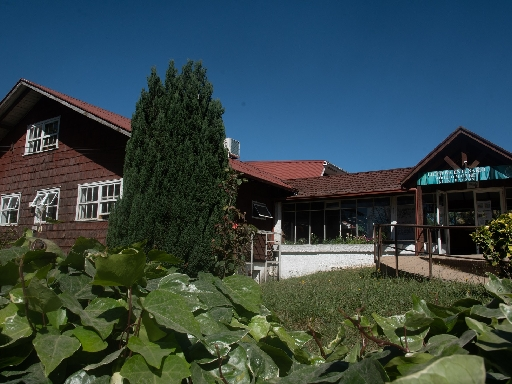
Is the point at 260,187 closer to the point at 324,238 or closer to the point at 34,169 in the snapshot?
the point at 324,238

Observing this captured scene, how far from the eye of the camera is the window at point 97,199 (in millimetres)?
14359

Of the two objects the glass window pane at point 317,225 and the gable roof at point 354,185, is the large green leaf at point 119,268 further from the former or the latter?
the glass window pane at point 317,225

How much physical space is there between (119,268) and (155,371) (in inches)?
9.5

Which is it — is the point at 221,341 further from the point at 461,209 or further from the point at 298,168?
the point at 298,168

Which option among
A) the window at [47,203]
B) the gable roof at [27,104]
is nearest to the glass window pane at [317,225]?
the gable roof at [27,104]

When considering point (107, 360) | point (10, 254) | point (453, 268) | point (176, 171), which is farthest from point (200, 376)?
point (453, 268)

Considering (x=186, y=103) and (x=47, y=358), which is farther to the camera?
(x=186, y=103)

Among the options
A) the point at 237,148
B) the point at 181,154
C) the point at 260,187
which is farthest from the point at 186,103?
the point at 237,148

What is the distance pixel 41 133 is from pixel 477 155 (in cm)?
1612

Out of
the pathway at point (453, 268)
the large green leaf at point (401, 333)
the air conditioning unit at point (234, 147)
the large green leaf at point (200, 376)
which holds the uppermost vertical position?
the air conditioning unit at point (234, 147)

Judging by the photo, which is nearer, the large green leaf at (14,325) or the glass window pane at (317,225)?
the large green leaf at (14,325)

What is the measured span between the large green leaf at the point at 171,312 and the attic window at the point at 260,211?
17.3 m

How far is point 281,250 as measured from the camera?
763 inches

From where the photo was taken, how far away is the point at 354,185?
64.6 feet
